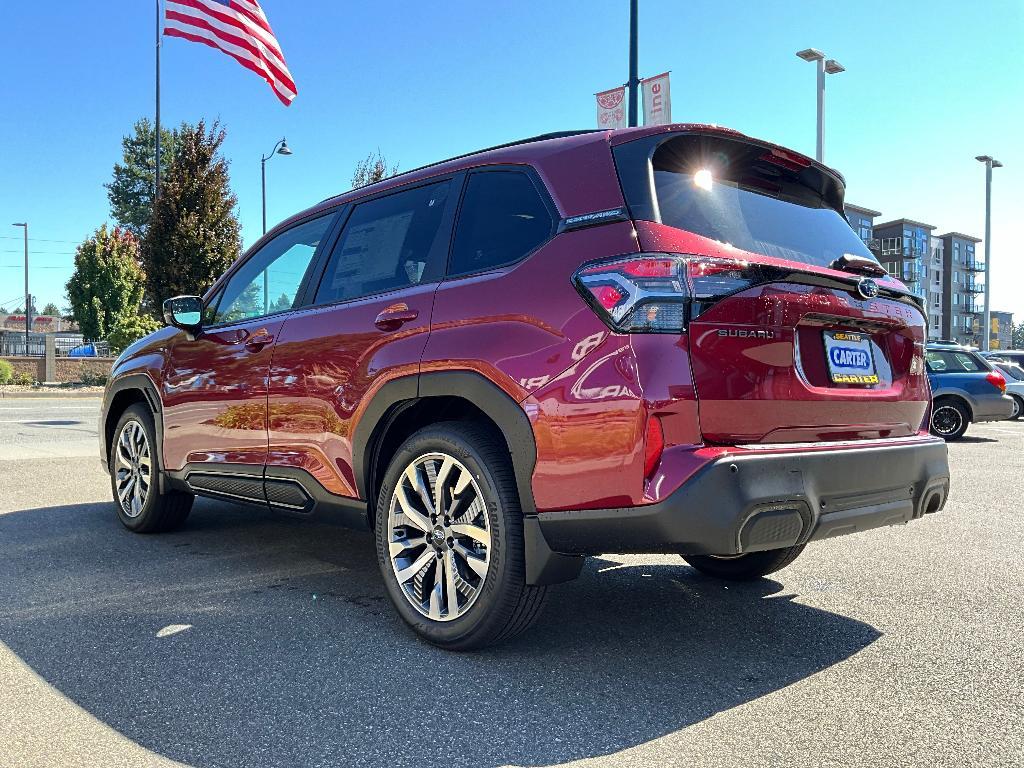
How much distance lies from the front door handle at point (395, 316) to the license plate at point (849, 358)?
1566mm

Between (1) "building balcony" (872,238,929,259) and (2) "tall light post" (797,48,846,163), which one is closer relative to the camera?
→ (2) "tall light post" (797,48,846,163)

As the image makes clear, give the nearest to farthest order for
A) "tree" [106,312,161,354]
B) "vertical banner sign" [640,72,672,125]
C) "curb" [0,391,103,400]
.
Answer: "vertical banner sign" [640,72,672,125]
"curb" [0,391,103,400]
"tree" [106,312,161,354]

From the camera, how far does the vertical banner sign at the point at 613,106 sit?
503 inches

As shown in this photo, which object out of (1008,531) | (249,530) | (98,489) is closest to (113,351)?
(98,489)

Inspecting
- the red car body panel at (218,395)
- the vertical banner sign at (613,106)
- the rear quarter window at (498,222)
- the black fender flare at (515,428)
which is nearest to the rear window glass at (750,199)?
the rear quarter window at (498,222)

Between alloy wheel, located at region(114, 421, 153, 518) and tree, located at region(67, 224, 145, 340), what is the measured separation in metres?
37.9

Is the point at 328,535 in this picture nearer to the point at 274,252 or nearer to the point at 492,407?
the point at 274,252

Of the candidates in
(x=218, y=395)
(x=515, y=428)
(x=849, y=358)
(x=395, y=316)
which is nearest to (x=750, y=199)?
(x=849, y=358)

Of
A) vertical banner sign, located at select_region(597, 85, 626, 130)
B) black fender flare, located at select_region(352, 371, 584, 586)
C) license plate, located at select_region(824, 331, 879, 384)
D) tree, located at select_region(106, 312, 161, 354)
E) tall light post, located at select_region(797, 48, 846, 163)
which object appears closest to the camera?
black fender flare, located at select_region(352, 371, 584, 586)

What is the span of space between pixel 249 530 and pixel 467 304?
3057 mm

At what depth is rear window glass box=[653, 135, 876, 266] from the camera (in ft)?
9.60

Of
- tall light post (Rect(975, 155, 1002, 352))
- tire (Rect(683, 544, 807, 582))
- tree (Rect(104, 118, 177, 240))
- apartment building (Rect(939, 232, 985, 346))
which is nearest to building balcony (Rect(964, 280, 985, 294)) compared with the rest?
apartment building (Rect(939, 232, 985, 346))

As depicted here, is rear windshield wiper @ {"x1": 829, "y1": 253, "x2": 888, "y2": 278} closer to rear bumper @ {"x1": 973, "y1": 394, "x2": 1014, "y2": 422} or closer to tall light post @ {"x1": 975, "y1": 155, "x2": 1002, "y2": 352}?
rear bumper @ {"x1": 973, "y1": 394, "x2": 1014, "y2": 422}

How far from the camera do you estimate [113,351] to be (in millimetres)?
31047
